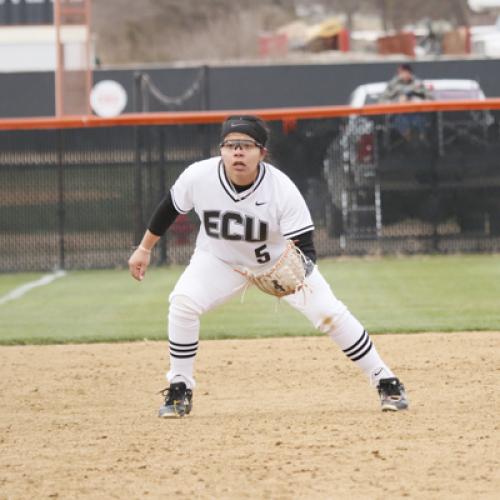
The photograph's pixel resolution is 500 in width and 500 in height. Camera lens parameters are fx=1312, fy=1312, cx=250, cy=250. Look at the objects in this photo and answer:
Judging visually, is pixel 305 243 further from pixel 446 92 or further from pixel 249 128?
pixel 446 92

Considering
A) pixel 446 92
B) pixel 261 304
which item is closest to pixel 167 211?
pixel 261 304

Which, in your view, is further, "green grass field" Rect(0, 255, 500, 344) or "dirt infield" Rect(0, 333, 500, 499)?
"green grass field" Rect(0, 255, 500, 344)

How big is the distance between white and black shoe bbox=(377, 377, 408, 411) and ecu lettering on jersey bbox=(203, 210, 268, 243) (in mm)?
989

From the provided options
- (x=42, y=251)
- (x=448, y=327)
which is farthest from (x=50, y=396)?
(x=42, y=251)

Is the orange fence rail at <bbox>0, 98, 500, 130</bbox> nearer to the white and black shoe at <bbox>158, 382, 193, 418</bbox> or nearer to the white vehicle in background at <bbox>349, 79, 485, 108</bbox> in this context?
the white vehicle in background at <bbox>349, 79, 485, 108</bbox>

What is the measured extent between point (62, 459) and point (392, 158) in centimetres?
1036

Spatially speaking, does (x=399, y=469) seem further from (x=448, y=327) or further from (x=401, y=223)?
(x=401, y=223)

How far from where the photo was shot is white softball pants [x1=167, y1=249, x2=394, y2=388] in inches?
260

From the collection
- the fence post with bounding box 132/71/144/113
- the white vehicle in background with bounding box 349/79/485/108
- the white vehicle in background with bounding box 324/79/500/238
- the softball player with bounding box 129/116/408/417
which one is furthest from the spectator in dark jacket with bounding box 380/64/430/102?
the softball player with bounding box 129/116/408/417

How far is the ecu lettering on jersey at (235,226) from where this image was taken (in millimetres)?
6543

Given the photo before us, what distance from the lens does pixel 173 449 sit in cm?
588

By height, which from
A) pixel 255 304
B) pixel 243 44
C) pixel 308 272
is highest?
pixel 243 44

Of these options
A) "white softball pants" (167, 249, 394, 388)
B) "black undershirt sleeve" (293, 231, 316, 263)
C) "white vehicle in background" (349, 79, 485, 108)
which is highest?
"white vehicle in background" (349, 79, 485, 108)

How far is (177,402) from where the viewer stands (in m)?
6.81
